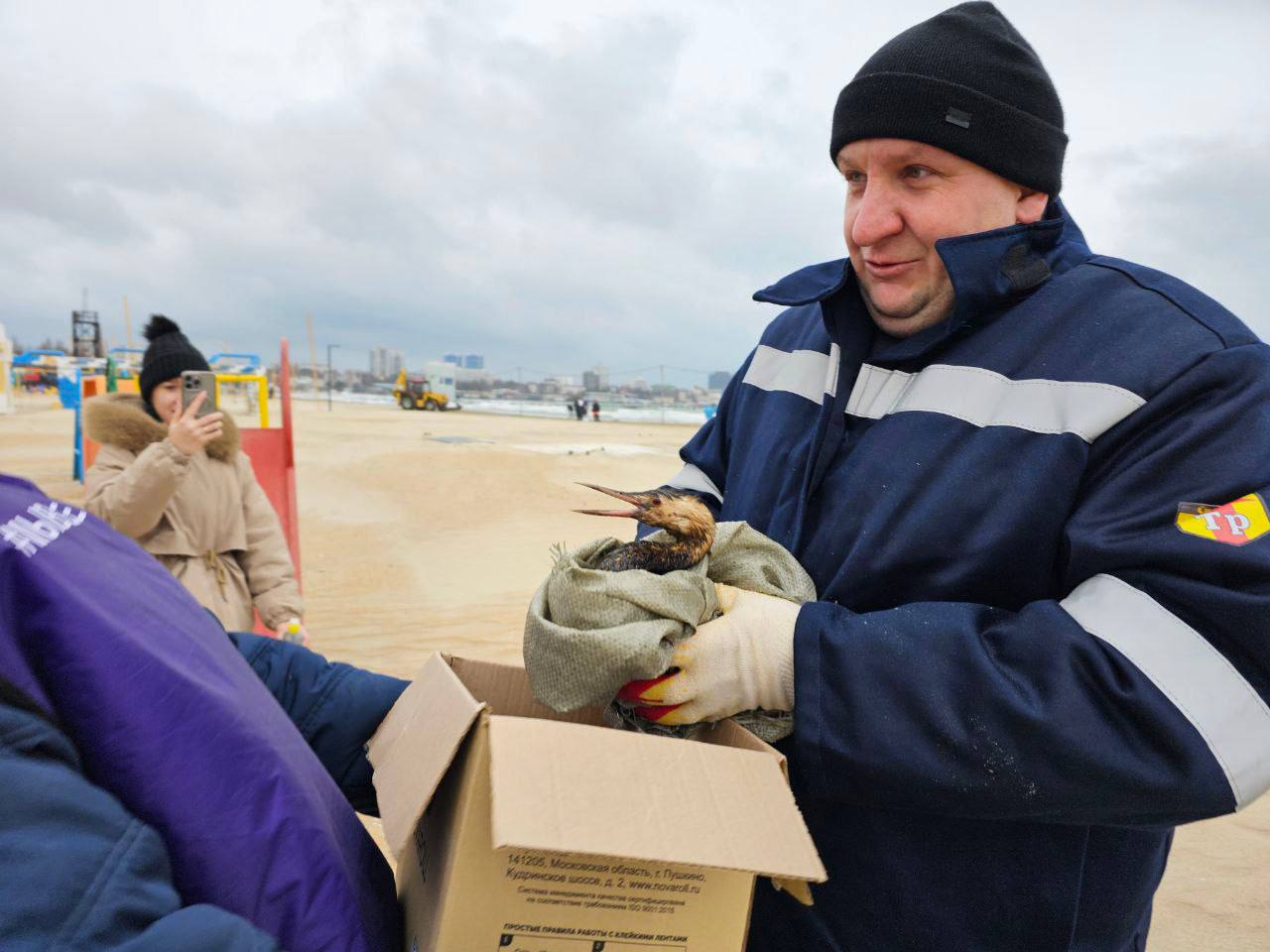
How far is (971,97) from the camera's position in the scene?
147cm

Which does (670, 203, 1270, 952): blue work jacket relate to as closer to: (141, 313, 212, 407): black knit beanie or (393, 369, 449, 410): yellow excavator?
(141, 313, 212, 407): black knit beanie

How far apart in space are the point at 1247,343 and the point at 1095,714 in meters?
0.64

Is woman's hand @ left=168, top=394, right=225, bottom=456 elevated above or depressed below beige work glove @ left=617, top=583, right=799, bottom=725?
above

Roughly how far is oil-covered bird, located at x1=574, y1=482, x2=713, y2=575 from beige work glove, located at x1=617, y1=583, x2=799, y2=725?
17cm

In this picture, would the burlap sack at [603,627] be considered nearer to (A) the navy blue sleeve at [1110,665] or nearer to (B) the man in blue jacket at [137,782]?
(A) the navy blue sleeve at [1110,665]

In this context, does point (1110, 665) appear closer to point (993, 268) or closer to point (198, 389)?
point (993, 268)

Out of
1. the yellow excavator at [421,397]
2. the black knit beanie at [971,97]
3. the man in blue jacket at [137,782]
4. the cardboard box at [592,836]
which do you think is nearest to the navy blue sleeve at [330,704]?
the man in blue jacket at [137,782]

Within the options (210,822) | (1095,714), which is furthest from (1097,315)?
(210,822)

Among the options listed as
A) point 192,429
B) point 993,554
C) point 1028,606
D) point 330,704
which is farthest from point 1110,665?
point 192,429

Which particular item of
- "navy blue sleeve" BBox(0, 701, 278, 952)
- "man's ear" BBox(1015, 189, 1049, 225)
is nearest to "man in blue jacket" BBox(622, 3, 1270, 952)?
"man's ear" BBox(1015, 189, 1049, 225)

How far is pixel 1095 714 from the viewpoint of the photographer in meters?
1.11

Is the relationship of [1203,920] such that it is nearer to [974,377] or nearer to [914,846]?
[914,846]

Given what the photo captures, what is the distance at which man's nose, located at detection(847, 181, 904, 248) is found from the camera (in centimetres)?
153

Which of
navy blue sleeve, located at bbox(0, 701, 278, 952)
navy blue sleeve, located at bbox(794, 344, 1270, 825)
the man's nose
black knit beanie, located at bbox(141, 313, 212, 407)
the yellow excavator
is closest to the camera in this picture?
navy blue sleeve, located at bbox(0, 701, 278, 952)
